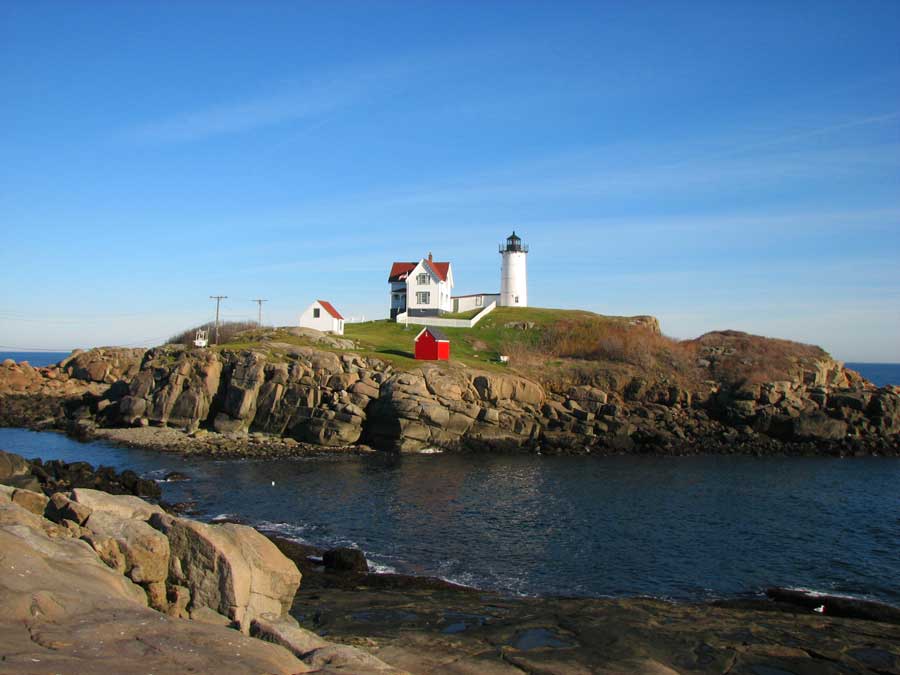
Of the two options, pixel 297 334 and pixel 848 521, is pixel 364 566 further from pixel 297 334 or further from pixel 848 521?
pixel 297 334

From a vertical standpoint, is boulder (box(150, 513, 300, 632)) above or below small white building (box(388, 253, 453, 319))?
below

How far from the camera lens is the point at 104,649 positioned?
410 inches

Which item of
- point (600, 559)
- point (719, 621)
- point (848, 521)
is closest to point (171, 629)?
point (719, 621)

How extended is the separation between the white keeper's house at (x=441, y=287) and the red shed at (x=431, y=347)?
21.4m

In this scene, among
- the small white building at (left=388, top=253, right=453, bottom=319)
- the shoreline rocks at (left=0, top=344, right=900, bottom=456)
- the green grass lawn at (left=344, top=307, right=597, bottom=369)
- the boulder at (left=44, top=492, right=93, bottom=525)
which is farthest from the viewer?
the small white building at (left=388, top=253, right=453, bottom=319)

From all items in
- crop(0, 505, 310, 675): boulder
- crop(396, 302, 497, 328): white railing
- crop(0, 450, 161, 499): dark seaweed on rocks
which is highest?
crop(396, 302, 497, 328): white railing

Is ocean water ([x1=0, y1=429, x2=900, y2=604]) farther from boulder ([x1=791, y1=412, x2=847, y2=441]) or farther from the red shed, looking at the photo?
the red shed

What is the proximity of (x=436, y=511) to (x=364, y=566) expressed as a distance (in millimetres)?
10014

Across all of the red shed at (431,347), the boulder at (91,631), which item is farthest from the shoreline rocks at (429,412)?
the boulder at (91,631)

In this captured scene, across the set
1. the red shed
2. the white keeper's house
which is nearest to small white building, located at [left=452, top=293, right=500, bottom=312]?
the white keeper's house

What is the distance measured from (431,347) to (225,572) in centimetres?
4799

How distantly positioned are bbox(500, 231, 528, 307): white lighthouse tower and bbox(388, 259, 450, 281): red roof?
8.84 m

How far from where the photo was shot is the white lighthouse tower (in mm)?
92250

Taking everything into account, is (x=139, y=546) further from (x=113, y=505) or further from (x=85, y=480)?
(x=85, y=480)
